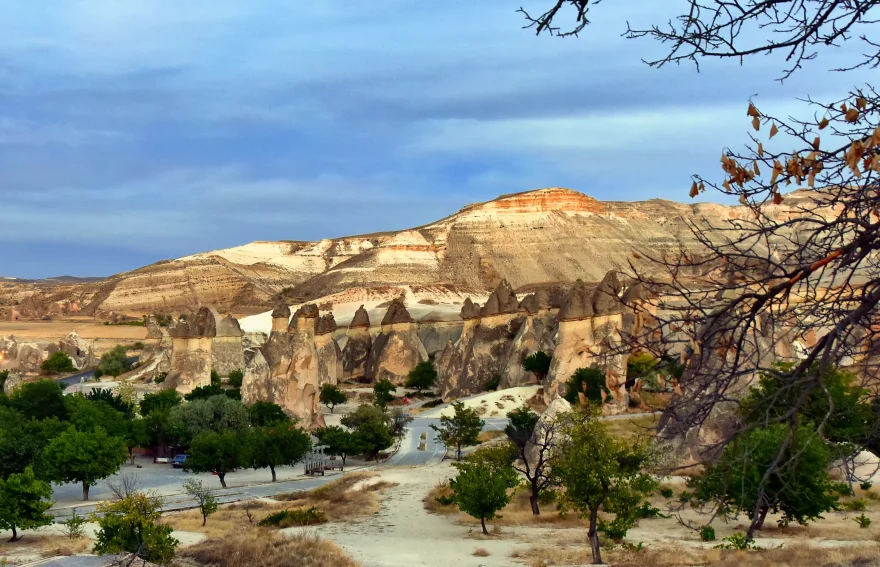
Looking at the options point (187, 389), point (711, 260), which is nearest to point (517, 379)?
point (187, 389)

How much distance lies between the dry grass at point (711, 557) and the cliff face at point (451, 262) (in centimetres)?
7986

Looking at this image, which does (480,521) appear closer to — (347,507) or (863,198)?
(347,507)

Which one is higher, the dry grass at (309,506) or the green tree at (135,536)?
the green tree at (135,536)

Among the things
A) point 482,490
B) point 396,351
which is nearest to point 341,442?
point 482,490

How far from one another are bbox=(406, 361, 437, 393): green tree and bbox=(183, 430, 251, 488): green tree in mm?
20210

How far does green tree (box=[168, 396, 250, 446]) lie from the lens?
2855 cm

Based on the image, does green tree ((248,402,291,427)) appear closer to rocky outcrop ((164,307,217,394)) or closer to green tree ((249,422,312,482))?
green tree ((249,422,312,482))

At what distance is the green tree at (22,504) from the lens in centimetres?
1692

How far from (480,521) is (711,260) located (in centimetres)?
1578

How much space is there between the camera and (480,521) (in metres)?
18.9

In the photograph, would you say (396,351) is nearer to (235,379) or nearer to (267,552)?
(235,379)

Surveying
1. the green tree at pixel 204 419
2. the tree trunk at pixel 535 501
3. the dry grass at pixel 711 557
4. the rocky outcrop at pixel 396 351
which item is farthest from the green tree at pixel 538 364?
the dry grass at pixel 711 557

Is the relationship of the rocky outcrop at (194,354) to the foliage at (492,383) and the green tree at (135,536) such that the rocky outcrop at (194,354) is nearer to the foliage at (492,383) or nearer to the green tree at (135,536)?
the foliage at (492,383)

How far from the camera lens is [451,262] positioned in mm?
106625
